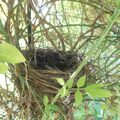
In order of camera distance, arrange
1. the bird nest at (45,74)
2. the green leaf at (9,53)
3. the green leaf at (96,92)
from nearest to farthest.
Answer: the green leaf at (9,53), the green leaf at (96,92), the bird nest at (45,74)

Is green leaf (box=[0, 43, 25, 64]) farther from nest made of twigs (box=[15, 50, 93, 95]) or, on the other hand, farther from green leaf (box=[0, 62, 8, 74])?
nest made of twigs (box=[15, 50, 93, 95])

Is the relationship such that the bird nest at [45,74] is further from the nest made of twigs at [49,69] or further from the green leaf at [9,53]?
the green leaf at [9,53]

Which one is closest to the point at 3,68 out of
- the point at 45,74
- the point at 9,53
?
the point at 9,53

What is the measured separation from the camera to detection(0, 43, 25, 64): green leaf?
15 cm

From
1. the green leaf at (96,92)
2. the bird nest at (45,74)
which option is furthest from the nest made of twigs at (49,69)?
the green leaf at (96,92)

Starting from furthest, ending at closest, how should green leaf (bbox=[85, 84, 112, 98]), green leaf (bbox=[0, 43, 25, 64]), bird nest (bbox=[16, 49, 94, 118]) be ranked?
1. bird nest (bbox=[16, 49, 94, 118])
2. green leaf (bbox=[85, 84, 112, 98])
3. green leaf (bbox=[0, 43, 25, 64])

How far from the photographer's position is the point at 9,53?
0.16m

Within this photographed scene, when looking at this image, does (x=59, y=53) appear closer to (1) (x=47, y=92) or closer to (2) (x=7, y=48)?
(1) (x=47, y=92)

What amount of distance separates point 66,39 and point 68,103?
0.62 feet

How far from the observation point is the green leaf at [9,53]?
0.15 metres

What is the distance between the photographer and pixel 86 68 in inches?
20.9

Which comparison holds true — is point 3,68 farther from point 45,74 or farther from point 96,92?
point 45,74

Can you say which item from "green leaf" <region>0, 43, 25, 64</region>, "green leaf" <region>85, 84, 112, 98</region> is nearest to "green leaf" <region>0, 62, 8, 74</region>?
"green leaf" <region>0, 43, 25, 64</region>

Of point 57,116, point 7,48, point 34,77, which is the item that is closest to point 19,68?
point 34,77
